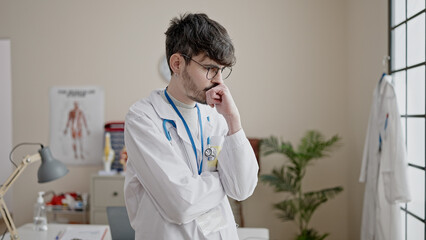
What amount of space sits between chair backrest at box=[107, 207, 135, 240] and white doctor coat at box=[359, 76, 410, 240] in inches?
70.7

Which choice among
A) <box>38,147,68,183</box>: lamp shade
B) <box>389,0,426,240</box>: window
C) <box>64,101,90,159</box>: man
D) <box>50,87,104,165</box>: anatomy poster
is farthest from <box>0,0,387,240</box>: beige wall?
<box>38,147,68,183</box>: lamp shade

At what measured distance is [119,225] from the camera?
2.52m

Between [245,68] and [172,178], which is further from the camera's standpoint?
[245,68]

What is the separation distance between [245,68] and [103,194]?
2.00 m

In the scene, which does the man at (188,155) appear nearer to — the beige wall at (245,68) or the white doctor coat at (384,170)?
the white doctor coat at (384,170)

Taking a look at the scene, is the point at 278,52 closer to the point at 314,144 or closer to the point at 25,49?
the point at 314,144

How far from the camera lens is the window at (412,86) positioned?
9.62ft

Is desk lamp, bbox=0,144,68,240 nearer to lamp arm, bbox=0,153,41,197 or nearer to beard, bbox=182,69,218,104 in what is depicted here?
lamp arm, bbox=0,153,41,197

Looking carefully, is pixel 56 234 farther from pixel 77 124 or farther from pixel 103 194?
pixel 77 124

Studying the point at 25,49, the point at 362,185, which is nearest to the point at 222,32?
the point at 362,185

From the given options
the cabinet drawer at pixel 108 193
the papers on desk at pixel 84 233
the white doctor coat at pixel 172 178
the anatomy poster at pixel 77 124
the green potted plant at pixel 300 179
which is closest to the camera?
the white doctor coat at pixel 172 178

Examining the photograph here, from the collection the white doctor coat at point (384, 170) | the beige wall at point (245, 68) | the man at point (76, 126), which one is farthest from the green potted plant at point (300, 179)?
the man at point (76, 126)

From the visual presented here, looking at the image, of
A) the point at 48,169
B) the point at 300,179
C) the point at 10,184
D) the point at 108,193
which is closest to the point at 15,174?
the point at 10,184

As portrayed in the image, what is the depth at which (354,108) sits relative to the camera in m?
4.28
